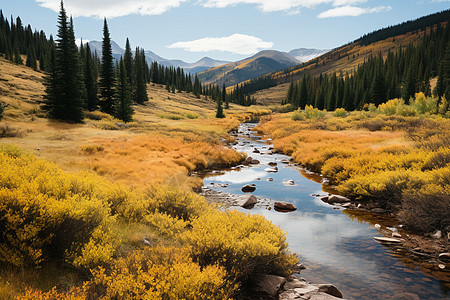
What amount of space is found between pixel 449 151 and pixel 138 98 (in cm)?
6745

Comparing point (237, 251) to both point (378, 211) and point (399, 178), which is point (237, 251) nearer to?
point (378, 211)

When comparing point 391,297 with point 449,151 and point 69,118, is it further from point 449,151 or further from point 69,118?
point 69,118

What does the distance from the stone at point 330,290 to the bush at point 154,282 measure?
7.60 feet

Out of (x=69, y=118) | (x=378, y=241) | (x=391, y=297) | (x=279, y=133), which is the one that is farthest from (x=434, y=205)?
(x=69, y=118)

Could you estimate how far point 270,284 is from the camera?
552cm

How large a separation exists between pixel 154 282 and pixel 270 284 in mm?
2666

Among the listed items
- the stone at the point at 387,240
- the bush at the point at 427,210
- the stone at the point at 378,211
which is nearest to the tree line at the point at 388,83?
the stone at the point at 378,211

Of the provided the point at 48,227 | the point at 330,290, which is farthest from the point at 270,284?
the point at 48,227

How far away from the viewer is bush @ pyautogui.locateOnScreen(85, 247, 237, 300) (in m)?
3.82

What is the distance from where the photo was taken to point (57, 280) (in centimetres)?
416

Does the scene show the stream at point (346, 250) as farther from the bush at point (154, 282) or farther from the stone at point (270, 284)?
the bush at point (154, 282)

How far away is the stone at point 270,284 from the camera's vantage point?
536 cm

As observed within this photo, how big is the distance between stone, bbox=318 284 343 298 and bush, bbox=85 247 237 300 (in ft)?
7.60

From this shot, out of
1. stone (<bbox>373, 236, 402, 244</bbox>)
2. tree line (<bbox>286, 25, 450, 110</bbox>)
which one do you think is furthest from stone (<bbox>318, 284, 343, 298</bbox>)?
tree line (<bbox>286, 25, 450, 110</bbox>)
